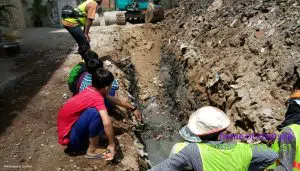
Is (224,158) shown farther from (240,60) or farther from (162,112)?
(162,112)

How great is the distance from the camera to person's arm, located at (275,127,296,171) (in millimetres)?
2777

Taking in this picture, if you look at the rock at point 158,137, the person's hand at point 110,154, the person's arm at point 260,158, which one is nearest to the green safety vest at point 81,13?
the rock at point 158,137

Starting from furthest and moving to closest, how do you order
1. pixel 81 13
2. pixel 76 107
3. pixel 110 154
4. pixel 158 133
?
1. pixel 158 133
2. pixel 81 13
3. pixel 110 154
4. pixel 76 107

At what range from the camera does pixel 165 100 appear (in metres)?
9.39

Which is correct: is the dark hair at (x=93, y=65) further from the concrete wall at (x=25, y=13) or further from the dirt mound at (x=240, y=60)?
the concrete wall at (x=25, y=13)

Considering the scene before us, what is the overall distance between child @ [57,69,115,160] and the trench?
2.83 m

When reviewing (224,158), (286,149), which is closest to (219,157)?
(224,158)

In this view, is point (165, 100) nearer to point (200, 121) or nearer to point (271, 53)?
point (271, 53)

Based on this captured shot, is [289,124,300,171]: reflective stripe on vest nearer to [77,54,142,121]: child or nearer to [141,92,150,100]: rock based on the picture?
[77,54,142,121]: child

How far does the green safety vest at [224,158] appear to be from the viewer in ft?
7.49

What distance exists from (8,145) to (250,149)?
3.80 metres

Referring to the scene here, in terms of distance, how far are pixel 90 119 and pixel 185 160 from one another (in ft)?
6.23

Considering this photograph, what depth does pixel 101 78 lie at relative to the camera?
3.97 metres

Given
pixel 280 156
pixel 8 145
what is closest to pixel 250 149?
pixel 280 156
